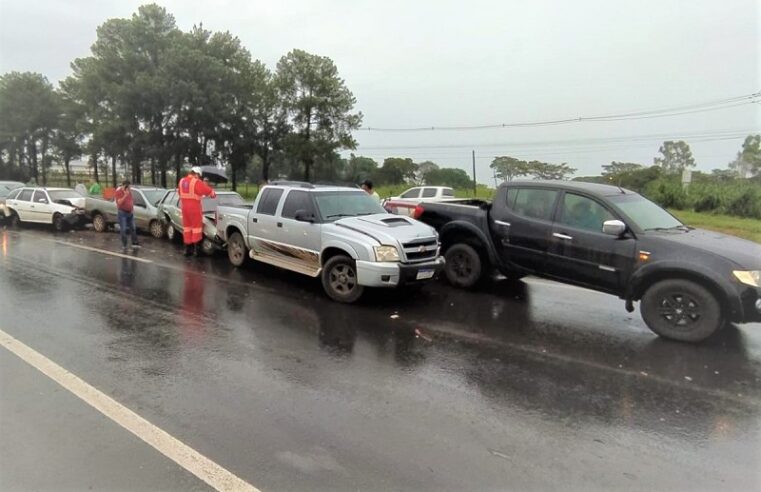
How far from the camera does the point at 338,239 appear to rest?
25.0 ft

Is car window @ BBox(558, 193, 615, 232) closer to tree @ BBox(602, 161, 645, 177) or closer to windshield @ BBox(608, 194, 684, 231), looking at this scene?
windshield @ BBox(608, 194, 684, 231)

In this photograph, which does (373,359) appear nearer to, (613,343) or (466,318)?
(466,318)

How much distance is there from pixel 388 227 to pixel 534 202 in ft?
7.22

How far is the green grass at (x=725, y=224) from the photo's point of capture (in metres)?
17.1

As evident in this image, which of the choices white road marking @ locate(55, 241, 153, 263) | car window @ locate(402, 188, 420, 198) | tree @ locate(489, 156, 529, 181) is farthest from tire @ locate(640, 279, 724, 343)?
tree @ locate(489, 156, 529, 181)

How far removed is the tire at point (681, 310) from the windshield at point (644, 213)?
87 cm

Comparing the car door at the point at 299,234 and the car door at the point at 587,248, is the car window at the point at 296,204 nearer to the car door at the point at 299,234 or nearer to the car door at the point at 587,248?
the car door at the point at 299,234

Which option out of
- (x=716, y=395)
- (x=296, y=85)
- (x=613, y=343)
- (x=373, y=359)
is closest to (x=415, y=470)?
(x=373, y=359)

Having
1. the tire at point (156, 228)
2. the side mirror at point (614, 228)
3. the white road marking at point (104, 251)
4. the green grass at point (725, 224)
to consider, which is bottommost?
the white road marking at point (104, 251)

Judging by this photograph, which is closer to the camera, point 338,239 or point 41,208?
point 338,239

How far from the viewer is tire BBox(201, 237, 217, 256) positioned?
11.6 meters

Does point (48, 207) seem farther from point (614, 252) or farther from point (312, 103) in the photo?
point (312, 103)

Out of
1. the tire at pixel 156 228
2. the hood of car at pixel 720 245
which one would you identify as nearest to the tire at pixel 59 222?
the tire at pixel 156 228

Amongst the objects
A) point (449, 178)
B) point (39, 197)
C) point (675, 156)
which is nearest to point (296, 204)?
point (39, 197)
